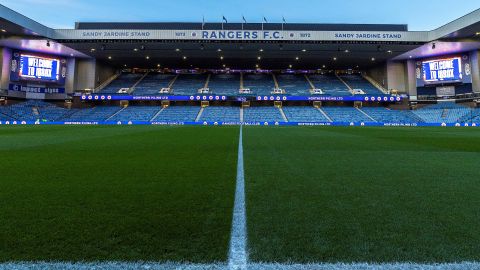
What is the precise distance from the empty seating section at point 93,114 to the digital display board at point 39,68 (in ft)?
17.5

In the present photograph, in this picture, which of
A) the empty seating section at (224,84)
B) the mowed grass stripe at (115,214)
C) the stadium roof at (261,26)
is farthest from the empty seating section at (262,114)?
the mowed grass stripe at (115,214)

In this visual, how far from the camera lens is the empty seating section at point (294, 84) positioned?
1638 inches

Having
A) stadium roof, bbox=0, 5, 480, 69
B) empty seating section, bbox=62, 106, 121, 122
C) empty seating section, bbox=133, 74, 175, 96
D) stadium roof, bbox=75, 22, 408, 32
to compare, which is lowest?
empty seating section, bbox=62, 106, 121, 122

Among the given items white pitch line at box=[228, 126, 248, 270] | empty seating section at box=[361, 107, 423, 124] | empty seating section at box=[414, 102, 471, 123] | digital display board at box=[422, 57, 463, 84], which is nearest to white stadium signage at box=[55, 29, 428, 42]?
digital display board at box=[422, 57, 463, 84]

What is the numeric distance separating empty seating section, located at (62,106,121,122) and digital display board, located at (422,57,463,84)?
4303 centimetres

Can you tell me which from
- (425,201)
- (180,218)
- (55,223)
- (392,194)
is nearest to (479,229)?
(425,201)

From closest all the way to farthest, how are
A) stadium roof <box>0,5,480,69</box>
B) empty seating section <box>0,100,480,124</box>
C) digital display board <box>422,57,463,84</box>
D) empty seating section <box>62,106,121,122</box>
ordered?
stadium roof <box>0,5,480,69</box>
empty seating section <box>0,100,480,124</box>
digital display board <box>422,57,463,84</box>
empty seating section <box>62,106,121,122</box>

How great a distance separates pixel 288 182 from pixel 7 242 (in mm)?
2591

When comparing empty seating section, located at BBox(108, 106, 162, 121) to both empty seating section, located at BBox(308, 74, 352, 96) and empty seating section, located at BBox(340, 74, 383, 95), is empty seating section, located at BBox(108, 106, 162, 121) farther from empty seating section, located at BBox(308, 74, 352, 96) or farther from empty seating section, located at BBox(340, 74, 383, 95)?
empty seating section, located at BBox(340, 74, 383, 95)

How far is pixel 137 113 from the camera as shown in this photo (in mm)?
38156

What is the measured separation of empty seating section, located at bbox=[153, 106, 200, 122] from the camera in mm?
36125

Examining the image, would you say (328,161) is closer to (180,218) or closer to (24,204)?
(180,218)

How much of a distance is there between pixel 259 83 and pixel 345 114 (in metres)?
14.6

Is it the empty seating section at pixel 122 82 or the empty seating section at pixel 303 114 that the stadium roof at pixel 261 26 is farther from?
the empty seating section at pixel 303 114
